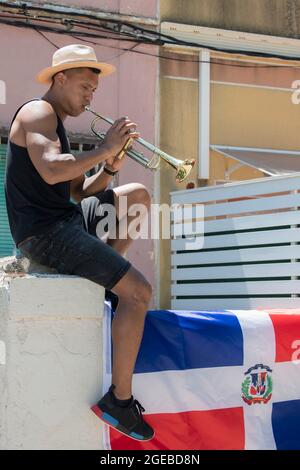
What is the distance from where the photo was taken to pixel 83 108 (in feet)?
12.9

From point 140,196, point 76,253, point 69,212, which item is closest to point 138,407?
point 76,253

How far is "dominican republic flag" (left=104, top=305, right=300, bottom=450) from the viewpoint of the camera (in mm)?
3832

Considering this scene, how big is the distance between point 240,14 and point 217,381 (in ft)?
23.0

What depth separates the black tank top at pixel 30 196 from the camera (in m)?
3.68

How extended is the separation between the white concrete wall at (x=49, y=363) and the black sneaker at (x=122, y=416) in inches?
3.6

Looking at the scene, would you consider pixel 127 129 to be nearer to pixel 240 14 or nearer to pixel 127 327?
pixel 127 327

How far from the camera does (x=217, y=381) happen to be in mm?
4047

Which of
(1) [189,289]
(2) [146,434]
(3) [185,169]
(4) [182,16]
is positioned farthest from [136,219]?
(4) [182,16]

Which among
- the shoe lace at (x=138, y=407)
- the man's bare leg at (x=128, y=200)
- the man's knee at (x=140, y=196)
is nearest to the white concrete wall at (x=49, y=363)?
the shoe lace at (x=138, y=407)

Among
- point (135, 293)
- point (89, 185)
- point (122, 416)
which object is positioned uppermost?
point (89, 185)

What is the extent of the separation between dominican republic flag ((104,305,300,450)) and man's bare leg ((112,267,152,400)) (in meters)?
0.13

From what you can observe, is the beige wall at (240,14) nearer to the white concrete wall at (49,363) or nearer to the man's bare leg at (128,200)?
the man's bare leg at (128,200)

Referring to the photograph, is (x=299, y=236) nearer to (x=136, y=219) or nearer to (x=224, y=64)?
(x=136, y=219)
